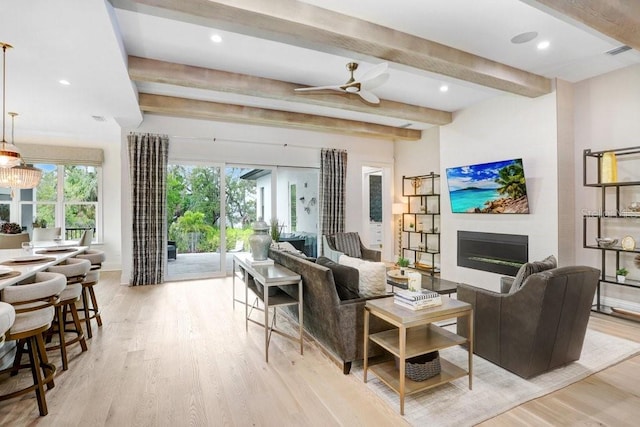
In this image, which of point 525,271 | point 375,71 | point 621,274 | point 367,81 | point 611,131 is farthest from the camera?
point 611,131

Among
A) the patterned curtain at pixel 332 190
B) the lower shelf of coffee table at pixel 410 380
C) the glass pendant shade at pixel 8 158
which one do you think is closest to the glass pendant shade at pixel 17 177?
the glass pendant shade at pixel 8 158

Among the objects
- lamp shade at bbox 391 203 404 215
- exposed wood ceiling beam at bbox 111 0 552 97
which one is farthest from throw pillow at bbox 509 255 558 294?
lamp shade at bbox 391 203 404 215

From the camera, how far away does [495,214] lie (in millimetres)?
5223

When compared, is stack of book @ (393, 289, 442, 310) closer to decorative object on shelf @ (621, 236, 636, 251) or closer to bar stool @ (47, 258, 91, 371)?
bar stool @ (47, 258, 91, 371)

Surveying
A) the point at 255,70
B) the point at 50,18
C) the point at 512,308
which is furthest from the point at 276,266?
the point at 50,18

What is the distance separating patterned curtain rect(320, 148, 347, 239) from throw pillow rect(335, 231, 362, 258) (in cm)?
126

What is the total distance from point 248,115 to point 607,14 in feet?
15.4

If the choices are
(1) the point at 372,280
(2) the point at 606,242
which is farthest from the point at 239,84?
(2) the point at 606,242

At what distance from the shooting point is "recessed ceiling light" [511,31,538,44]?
131 inches

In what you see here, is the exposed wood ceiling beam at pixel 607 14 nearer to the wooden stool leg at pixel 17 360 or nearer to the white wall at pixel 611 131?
the white wall at pixel 611 131

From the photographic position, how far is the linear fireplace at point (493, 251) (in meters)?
4.89

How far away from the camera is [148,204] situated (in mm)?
5734

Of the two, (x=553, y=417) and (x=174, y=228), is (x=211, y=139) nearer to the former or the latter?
(x=174, y=228)

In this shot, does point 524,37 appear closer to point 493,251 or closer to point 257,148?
point 493,251
